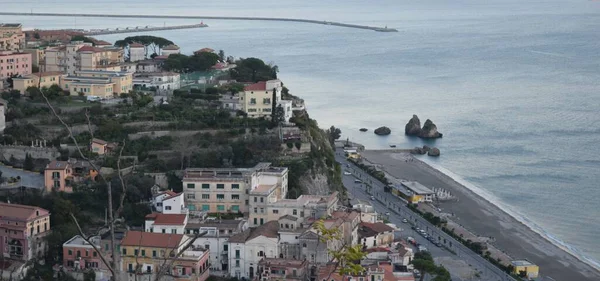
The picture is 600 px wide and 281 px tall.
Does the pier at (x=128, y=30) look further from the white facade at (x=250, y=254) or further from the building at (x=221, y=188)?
the white facade at (x=250, y=254)

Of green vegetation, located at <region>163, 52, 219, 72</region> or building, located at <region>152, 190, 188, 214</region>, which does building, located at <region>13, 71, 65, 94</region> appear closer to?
green vegetation, located at <region>163, 52, 219, 72</region>

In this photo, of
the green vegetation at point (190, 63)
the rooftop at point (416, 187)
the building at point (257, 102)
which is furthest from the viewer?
the green vegetation at point (190, 63)

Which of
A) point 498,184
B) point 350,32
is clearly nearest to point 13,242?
point 498,184

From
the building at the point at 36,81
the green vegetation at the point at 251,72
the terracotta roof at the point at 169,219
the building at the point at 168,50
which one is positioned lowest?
the terracotta roof at the point at 169,219

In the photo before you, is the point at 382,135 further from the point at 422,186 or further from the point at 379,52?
the point at 379,52

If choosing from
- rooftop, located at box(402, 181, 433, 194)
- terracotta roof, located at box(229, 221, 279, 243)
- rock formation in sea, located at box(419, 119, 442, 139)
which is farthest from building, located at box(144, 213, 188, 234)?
rock formation in sea, located at box(419, 119, 442, 139)

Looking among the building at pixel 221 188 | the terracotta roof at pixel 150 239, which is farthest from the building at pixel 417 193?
the terracotta roof at pixel 150 239

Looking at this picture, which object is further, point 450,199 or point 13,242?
point 450,199
